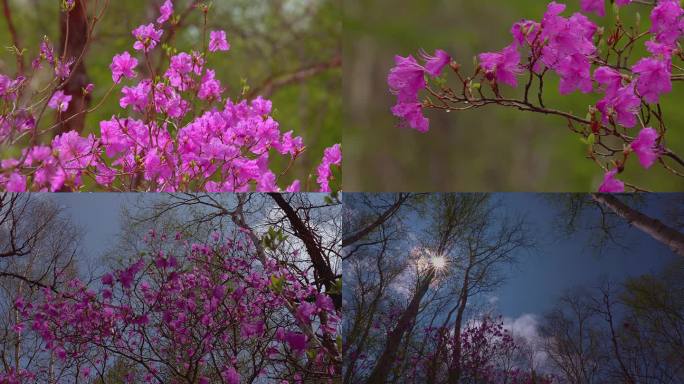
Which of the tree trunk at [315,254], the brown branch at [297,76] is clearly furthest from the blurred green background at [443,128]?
the tree trunk at [315,254]

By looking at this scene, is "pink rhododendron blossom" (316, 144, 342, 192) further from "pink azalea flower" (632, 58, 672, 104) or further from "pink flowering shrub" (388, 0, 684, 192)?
"pink azalea flower" (632, 58, 672, 104)

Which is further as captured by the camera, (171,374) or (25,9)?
(25,9)

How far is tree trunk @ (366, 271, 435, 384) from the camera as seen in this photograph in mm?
1758

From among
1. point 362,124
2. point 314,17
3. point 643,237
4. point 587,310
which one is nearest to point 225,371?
point 587,310

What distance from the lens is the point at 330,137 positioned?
447 cm

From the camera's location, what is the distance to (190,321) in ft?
5.85

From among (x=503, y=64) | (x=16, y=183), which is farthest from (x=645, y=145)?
(x=16, y=183)

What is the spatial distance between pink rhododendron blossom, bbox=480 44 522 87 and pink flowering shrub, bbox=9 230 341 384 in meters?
0.65

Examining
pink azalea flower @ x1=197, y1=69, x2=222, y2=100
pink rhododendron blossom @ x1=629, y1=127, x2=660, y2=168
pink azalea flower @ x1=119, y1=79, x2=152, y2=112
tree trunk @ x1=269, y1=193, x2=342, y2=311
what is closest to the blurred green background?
pink azalea flower @ x1=197, y1=69, x2=222, y2=100

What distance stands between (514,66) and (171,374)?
1.03 metres

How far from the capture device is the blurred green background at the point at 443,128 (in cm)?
387

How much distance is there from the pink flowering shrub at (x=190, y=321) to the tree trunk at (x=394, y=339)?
10 centimetres

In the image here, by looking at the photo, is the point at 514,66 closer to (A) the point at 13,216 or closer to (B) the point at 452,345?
(B) the point at 452,345

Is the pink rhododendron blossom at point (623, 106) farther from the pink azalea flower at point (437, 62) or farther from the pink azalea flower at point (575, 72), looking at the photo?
the pink azalea flower at point (437, 62)
